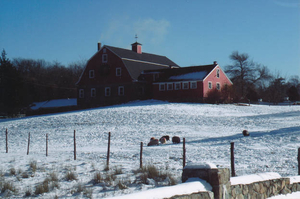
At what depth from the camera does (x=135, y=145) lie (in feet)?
73.6

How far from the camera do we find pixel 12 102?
54.8m

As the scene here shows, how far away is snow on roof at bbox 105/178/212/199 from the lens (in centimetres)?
500

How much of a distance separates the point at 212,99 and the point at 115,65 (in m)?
15.6

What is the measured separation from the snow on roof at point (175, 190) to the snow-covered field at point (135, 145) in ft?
16.8

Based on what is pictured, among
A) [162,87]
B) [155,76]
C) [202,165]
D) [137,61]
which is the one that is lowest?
[202,165]

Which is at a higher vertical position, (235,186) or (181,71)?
(181,71)

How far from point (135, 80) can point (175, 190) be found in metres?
48.4

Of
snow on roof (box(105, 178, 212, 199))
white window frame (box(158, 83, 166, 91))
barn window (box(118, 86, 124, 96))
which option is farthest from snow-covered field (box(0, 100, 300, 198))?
barn window (box(118, 86, 124, 96))

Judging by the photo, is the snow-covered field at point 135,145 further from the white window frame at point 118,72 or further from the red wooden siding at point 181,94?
the white window frame at point 118,72

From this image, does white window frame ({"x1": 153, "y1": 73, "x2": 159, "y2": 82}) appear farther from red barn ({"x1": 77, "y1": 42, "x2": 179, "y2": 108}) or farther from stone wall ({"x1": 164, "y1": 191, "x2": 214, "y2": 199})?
stone wall ({"x1": 164, "y1": 191, "x2": 214, "y2": 199})

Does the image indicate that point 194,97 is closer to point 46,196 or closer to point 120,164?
point 120,164

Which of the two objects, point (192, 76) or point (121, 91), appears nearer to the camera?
point (192, 76)

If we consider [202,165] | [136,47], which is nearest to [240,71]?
[136,47]

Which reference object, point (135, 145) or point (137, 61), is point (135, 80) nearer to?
point (137, 61)
